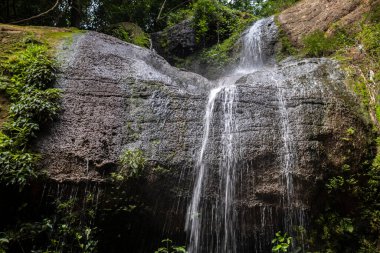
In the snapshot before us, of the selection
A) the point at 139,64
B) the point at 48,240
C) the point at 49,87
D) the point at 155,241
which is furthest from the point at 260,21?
the point at 48,240

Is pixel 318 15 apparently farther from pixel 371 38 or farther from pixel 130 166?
pixel 130 166

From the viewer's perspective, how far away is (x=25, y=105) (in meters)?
5.83

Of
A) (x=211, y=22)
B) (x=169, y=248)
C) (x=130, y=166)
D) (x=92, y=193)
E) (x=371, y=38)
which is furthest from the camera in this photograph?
(x=211, y=22)

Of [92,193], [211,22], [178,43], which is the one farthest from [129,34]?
[92,193]

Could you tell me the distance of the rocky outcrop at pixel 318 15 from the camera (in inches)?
360

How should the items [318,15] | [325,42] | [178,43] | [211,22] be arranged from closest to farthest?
[325,42]
[318,15]
[178,43]
[211,22]

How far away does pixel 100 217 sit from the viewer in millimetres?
5641

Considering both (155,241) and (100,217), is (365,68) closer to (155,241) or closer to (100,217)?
(155,241)

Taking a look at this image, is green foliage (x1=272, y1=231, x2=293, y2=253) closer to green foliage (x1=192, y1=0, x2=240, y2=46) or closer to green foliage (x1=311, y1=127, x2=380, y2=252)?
green foliage (x1=311, y1=127, x2=380, y2=252)

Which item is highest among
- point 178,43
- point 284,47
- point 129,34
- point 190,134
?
point 178,43

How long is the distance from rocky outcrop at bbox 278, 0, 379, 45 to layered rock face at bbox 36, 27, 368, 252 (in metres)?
3.28

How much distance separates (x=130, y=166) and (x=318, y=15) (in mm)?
8593

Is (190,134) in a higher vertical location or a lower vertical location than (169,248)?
higher

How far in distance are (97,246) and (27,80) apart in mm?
3678
